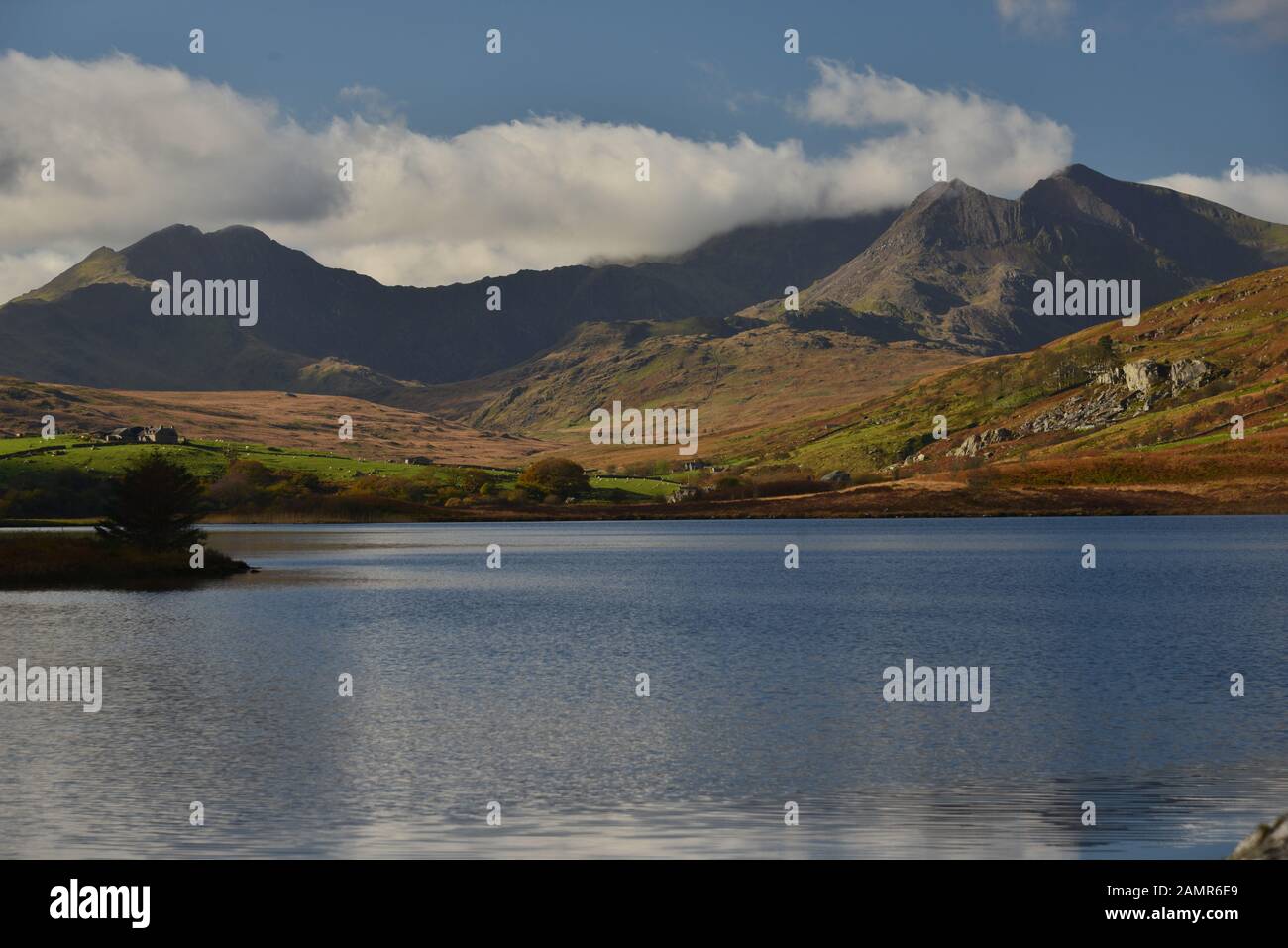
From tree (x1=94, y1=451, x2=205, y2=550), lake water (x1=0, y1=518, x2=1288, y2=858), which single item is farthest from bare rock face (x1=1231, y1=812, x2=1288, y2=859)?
tree (x1=94, y1=451, x2=205, y2=550)

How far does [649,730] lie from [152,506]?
88.0 metres

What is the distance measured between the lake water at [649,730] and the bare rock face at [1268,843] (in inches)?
188

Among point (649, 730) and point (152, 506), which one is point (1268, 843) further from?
point (152, 506)

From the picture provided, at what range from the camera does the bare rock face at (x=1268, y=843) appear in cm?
1984

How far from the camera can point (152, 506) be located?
116812 millimetres

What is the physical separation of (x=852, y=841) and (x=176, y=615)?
218ft

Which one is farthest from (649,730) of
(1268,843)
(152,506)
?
(152,506)

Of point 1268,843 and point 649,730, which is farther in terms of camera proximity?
point 649,730

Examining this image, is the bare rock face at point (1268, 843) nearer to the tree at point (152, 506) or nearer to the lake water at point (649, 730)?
the lake water at point (649, 730)

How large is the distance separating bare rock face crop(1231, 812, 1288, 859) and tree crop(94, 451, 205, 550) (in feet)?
357

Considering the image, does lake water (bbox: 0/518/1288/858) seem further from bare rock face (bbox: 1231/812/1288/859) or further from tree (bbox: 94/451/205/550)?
tree (bbox: 94/451/205/550)

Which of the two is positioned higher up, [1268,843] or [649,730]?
[1268,843]
